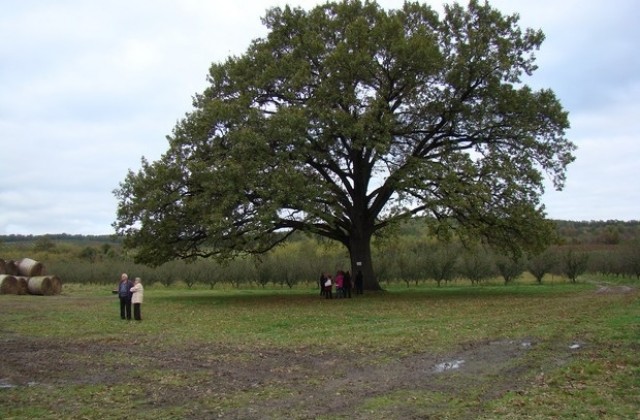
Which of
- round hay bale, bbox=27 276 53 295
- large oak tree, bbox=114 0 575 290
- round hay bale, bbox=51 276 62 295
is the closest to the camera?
large oak tree, bbox=114 0 575 290

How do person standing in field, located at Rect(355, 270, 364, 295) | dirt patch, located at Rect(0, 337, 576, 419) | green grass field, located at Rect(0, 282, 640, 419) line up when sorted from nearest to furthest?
green grass field, located at Rect(0, 282, 640, 419) < dirt patch, located at Rect(0, 337, 576, 419) < person standing in field, located at Rect(355, 270, 364, 295)

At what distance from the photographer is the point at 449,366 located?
10.6 meters

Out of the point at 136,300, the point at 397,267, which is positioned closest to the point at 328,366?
the point at 136,300

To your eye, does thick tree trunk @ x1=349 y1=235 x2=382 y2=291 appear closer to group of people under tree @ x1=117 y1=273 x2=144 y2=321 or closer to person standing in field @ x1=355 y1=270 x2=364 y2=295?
person standing in field @ x1=355 y1=270 x2=364 y2=295

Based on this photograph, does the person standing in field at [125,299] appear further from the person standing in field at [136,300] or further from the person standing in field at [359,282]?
the person standing in field at [359,282]

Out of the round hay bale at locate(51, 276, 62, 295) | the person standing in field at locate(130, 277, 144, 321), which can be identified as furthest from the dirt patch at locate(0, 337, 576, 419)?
the round hay bale at locate(51, 276, 62, 295)

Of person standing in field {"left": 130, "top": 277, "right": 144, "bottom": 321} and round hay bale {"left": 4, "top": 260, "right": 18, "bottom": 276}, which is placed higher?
round hay bale {"left": 4, "top": 260, "right": 18, "bottom": 276}

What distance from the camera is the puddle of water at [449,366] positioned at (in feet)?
33.9

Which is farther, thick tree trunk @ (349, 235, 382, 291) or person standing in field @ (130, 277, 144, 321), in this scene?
thick tree trunk @ (349, 235, 382, 291)

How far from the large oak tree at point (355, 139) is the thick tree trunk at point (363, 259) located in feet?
0.25

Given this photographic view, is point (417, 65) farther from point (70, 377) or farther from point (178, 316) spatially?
point (70, 377)

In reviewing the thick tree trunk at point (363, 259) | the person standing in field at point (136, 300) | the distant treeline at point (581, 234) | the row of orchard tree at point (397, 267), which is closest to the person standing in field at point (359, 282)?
the thick tree trunk at point (363, 259)

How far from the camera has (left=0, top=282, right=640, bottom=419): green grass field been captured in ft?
26.0

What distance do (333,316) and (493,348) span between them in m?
8.03
